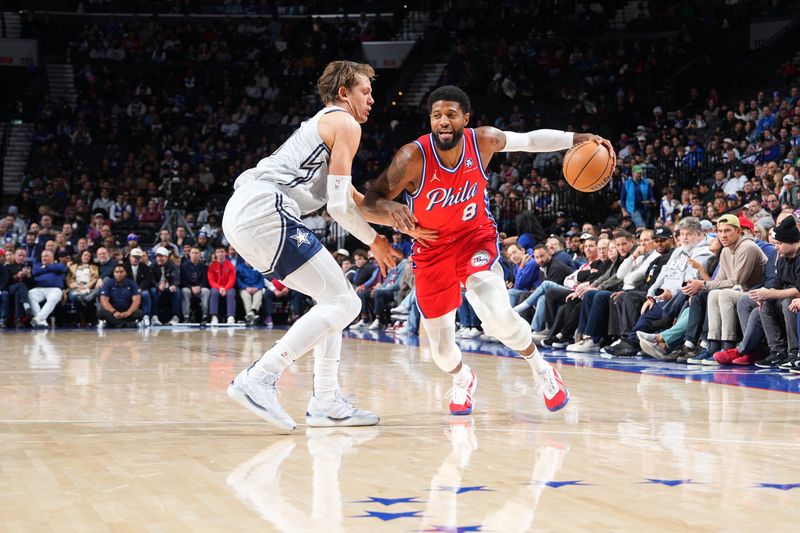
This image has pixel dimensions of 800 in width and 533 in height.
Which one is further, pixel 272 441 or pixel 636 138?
pixel 636 138

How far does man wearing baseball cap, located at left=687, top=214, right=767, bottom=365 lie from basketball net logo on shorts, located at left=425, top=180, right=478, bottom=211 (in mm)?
4133

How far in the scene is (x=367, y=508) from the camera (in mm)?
3344

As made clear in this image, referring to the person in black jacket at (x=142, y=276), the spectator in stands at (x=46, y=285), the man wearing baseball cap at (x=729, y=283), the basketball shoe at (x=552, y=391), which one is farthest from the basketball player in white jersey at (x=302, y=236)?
the spectator in stands at (x=46, y=285)

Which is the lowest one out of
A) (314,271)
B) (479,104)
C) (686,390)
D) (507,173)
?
(686,390)

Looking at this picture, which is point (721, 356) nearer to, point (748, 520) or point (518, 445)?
point (518, 445)

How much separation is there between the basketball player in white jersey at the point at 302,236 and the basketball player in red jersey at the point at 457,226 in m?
0.49

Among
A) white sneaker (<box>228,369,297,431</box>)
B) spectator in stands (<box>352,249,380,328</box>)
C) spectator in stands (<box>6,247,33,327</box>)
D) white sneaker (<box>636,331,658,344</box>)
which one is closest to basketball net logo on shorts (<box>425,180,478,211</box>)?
white sneaker (<box>228,369,297,431</box>)

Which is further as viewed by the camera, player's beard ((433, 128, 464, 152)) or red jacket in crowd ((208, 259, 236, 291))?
red jacket in crowd ((208, 259, 236, 291))

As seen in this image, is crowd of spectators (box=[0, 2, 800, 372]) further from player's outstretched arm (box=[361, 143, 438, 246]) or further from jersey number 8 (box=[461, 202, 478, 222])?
player's outstretched arm (box=[361, 143, 438, 246])

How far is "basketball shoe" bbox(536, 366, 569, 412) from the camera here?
18.5ft

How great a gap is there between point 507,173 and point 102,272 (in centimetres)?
844

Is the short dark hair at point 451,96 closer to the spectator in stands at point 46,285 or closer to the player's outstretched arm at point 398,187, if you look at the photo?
the player's outstretched arm at point 398,187

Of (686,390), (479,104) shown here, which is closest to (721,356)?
(686,390)

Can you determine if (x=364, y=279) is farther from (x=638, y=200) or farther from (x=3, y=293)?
(x=3, y=293)
